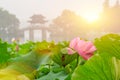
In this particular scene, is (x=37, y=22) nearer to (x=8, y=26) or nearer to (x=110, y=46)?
(x=8, y=26)

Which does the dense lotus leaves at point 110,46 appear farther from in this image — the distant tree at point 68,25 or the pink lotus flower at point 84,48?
the distant tree at point 68,25

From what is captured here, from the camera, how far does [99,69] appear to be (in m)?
0.26

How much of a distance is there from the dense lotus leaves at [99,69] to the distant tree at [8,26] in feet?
96.3

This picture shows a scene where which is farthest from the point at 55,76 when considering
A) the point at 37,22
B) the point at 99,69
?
the point at 37,22

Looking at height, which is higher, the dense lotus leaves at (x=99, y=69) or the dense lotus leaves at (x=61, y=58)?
the dense lotus leaves at (x=99, y=69)

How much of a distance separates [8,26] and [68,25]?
6.99 metres

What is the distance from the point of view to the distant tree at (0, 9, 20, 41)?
29.8 meters

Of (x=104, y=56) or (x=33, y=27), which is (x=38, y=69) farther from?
(x=33, y=27)

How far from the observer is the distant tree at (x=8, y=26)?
97.7 ft

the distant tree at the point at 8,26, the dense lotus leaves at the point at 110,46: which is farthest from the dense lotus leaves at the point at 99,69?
the distant tree at the point at 8,26

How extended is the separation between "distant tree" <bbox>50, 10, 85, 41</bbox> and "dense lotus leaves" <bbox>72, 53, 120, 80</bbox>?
26161 millimetres

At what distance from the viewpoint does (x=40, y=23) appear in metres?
29.2

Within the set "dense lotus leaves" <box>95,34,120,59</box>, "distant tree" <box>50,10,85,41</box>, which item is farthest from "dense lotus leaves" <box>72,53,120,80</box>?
"distant tree" <box>50,10,85,41</box>

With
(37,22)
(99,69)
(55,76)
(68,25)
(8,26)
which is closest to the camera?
(99,69)
